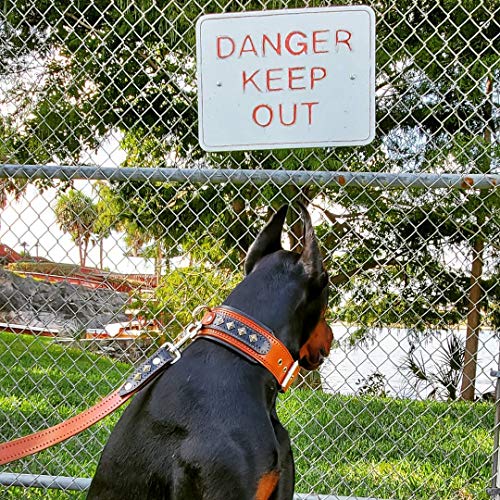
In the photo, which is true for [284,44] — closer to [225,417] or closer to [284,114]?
[284,114]

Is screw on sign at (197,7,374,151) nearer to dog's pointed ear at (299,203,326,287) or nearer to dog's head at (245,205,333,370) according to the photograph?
dog's head at (245,205,333,370)

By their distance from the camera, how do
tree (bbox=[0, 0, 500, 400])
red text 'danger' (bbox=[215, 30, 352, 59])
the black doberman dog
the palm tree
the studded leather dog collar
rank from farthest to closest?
the palm tree → tree (bbox=[0, 0, 500, 400]) → red text 'danger' (bbox=[215, 30, 352, 59]) → the studded leather dog collar → the black doberman dog

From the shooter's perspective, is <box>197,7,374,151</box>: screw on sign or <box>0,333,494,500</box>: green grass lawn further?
<box>0,333,494,500</box>: green grass lawn

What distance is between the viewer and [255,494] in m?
1.83

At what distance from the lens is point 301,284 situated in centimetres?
214

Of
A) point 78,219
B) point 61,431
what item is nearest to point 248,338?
point 61,431

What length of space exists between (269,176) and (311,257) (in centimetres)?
94

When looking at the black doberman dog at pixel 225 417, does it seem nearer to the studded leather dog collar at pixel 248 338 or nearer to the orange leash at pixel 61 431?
the studded leather dog collar at pixel 248 338

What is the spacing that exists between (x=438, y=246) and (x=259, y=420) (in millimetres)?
5963

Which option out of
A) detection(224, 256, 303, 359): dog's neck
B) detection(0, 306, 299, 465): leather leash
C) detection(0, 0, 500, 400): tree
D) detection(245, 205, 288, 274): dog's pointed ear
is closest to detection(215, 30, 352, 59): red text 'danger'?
detection(245, 205, 288, 274): dog's pointed ear

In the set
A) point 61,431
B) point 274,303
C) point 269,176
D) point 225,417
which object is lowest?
point 61,431

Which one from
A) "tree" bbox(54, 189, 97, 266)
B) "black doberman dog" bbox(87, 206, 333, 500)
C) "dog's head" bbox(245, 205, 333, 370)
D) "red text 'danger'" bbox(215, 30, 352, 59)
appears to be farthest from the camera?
"tree" bbox(54, 189, 97, 266)

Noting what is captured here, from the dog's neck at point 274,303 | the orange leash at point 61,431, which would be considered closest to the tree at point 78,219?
the orange leash at point 61,431

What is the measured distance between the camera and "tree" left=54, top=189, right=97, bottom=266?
4121 millimetres
